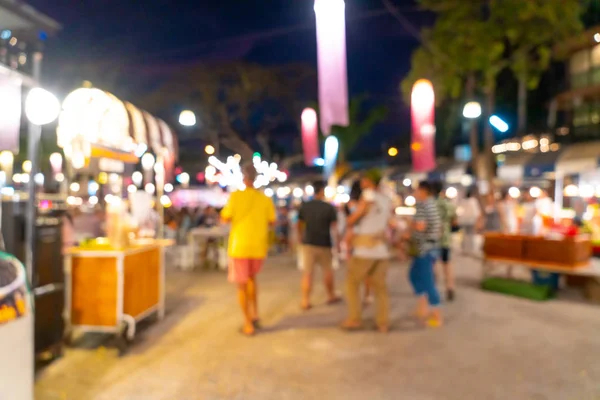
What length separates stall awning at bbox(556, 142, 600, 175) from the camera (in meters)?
15.4

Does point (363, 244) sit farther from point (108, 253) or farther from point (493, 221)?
point (493, 221)

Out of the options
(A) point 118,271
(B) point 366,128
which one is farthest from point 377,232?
(B) point 366,128

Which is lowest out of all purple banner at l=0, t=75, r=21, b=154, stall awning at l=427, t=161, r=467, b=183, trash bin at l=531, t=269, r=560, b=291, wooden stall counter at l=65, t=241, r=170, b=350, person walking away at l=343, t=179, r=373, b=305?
trash bin at l=531, t=269, r=560, b=291

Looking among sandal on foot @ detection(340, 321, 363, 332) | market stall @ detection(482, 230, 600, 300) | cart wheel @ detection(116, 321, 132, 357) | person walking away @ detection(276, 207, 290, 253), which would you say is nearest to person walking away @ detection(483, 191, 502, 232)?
market stall @ detection(482, 230, 600, 300)

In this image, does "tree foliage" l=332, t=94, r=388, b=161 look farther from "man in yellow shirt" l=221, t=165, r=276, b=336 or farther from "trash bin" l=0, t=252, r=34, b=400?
"trash bin" l=0, t=252, r=34, b=400

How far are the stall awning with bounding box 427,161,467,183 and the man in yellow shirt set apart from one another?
17.6 metres

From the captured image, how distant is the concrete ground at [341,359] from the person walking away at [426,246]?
1.17 feet

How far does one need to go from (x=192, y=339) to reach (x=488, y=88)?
13.5 m

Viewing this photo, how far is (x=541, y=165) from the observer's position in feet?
58.1

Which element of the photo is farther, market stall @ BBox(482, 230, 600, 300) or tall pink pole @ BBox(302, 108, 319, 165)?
tall pink pole @ BBox(302, 108, 319, 165)

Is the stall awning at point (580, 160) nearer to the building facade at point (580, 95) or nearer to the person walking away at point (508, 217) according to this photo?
the building facade at point (580, 95)

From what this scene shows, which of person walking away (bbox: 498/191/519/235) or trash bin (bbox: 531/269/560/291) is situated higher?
person walking away (bbox: 498/191/519/235)

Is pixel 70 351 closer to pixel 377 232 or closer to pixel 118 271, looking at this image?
pixel 118 271

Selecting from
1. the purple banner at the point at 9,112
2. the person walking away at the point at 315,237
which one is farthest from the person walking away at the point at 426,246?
the purple banner at the point at 9,112
